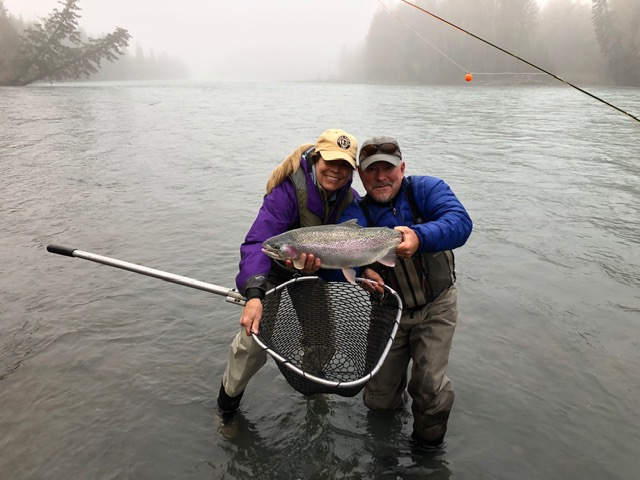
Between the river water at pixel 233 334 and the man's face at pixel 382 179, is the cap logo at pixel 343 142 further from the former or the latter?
the river water at pixel 233 334

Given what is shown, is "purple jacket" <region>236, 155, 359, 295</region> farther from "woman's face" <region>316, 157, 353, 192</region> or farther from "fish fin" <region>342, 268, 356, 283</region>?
"fish fin" <region>342, 268, 356, 283</region>

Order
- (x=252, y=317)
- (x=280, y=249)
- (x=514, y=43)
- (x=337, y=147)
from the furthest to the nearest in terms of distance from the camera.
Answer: (x=514, y=43)
(x=337, y=147)
(x=280, y=249)
(x=252, y=317)

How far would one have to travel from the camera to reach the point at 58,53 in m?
55.6

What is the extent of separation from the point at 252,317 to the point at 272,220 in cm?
73

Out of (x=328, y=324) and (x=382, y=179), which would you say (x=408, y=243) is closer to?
(x=382, y=179)

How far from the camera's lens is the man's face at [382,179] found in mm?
3373

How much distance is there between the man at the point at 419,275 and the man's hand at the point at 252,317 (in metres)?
0.90

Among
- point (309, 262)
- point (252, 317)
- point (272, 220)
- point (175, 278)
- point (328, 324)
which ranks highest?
point (272, 220)

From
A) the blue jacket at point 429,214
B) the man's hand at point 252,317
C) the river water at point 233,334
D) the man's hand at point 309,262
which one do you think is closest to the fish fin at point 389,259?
the blue jacket at point 429,214

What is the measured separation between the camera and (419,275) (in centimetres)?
346

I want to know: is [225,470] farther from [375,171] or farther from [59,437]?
[375,171]

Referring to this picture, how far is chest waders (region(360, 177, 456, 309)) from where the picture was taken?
345cm

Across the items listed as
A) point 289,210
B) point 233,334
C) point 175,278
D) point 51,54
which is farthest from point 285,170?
point 51,54

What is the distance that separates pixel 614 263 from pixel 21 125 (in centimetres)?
2193
